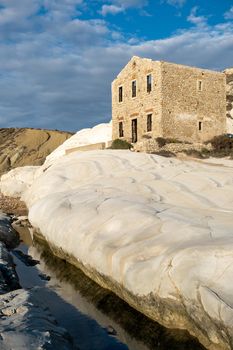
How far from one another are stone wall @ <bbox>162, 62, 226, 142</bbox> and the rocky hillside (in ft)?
86.1

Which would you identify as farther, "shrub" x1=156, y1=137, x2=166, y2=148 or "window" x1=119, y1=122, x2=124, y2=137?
"window" x1=119, y1=122, x2=124, y2=137

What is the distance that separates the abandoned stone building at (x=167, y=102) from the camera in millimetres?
32062

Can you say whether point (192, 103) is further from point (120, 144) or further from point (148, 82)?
point (120, 144)

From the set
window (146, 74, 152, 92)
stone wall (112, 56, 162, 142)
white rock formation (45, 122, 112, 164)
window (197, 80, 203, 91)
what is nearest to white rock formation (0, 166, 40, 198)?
stone wall (112, 56, 162, 142)

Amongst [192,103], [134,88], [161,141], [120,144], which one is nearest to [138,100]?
[134,88]

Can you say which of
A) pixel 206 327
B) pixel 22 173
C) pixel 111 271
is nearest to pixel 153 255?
pixel 111 271

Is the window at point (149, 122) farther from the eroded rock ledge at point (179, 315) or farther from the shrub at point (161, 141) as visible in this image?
the eroded rock ledge at point (179, 315)

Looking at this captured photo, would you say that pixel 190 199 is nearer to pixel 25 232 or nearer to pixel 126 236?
pixel 126 236

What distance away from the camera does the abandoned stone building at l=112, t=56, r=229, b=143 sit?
32.1m

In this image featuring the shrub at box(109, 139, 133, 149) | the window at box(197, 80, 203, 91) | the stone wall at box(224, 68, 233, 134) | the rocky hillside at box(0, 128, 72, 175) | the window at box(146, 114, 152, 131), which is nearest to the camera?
the shrub at box(109, 139, 133, 149)

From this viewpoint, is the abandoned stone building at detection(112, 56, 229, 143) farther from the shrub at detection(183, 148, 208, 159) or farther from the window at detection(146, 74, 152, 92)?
the shrub at detection(183, 148, 208, 159)

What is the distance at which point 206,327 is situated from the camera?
6.09 metres

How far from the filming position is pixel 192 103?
33594 mm

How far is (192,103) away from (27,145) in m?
31.8
